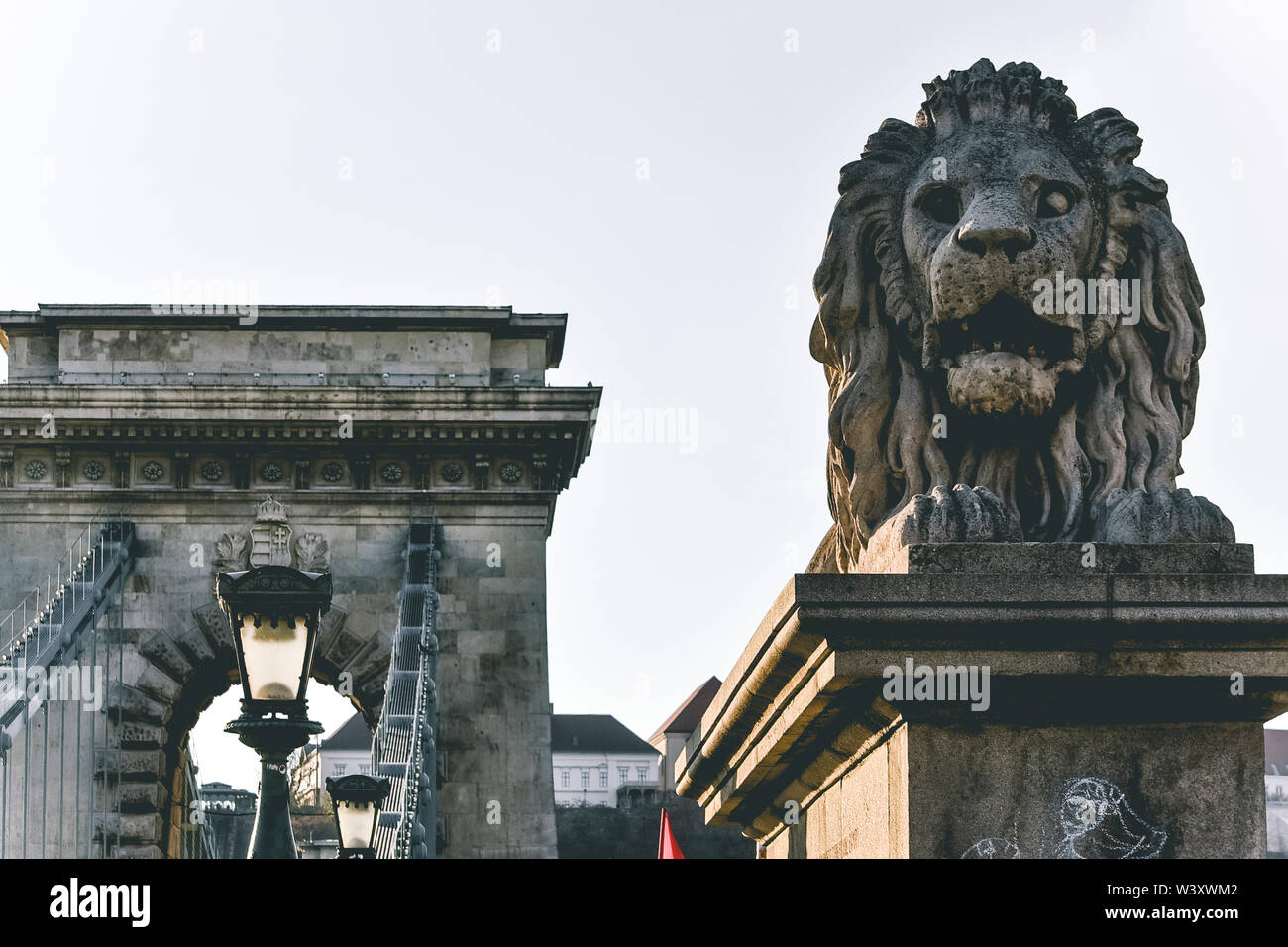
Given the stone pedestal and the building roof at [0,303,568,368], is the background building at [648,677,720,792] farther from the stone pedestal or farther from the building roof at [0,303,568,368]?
the stone pedestal

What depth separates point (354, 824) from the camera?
44.9 feet

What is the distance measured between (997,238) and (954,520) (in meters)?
0.69

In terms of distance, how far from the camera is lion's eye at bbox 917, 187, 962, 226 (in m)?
5.52

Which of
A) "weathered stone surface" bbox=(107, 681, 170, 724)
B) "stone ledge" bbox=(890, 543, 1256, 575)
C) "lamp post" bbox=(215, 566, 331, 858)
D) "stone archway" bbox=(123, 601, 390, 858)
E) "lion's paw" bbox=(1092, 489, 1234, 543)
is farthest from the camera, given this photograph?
"weathered stone surface" bbox=(107, 681, 170, 724)

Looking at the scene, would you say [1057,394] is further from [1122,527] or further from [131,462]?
[131,462]

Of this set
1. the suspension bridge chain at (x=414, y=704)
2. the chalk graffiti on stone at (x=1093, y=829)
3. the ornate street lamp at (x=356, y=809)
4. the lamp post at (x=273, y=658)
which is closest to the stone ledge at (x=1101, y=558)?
the chalk graffiti on stone at (x=1093, y=829)

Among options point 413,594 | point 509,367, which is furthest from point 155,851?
point 509,367

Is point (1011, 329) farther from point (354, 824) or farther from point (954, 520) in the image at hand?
point (354, 824)

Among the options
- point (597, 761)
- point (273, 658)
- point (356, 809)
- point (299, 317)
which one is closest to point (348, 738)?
point (597, 761)

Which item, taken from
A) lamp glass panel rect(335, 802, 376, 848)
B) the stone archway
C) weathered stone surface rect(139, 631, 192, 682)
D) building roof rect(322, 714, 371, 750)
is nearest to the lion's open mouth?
lamp glass panel rect(335, 802, 376, 848)

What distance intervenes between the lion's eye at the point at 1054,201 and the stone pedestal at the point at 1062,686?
3.05 ft

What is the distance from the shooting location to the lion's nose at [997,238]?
525 cm

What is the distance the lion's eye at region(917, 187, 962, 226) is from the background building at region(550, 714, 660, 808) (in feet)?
283
